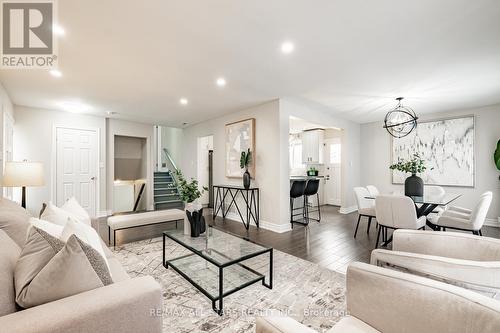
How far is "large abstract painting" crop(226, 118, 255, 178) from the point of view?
4.60 metres

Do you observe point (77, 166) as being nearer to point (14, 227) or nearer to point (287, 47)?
point (14, 227)

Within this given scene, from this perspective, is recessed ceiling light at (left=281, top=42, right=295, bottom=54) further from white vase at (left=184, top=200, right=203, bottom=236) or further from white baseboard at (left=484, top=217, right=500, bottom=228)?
white baseboard at (left=484, top=217, right=500, bottom=228)

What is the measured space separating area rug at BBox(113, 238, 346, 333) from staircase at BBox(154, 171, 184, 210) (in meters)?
4.24

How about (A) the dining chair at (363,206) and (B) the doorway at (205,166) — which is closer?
(A) the dining chair at (363,206)

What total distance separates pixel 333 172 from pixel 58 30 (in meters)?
6.72

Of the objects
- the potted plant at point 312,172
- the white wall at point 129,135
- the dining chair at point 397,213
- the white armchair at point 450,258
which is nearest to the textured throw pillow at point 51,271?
the white armchair at point 450,258

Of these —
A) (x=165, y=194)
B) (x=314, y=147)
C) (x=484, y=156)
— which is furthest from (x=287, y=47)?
(x=165, y=194)

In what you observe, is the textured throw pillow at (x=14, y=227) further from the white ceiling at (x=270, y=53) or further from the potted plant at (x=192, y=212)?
the white ceiling at (x=270, y=53)

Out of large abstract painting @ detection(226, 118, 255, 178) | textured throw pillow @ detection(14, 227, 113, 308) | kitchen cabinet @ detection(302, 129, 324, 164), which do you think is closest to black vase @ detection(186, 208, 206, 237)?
textured throw pillow @ detection(14, 227, 113, 308)

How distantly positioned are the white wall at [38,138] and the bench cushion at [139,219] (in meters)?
2.68

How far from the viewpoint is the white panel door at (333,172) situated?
6.78 m

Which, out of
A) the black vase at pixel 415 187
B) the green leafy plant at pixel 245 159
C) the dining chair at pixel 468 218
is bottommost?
the dining chair at pixel 468 218

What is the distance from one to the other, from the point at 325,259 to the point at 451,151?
4.28 metres

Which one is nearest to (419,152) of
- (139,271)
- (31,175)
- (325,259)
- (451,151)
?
(451,151)
